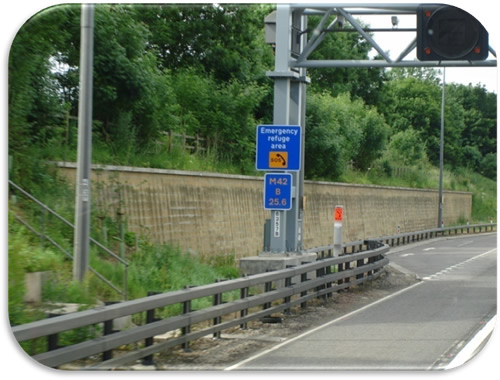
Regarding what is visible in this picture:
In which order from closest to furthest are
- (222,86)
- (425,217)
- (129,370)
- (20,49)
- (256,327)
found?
(129,370)
(20,49)
(256,327)
(222,86)
(425,217)

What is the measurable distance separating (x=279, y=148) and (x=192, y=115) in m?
6.59

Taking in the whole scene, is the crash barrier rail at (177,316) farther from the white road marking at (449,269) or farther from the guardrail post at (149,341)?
the white road marking at (449,269)

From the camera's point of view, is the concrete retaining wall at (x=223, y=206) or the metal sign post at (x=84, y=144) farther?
the concrete retaining wall at (x=223, y=206)

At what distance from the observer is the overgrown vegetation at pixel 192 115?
11.8m

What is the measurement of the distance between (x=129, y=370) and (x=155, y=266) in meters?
8.12

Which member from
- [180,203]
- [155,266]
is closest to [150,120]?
[180,203]

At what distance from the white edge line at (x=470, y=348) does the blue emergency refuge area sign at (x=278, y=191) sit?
13.5ft

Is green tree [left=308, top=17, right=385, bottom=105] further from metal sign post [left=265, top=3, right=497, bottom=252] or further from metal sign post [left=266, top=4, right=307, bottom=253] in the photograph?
metal sign post [left=266, top=4, right=307, bottom=253]

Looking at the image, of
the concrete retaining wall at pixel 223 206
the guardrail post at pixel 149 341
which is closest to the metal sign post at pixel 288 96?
the concrete retaining wall at pixel 223 206

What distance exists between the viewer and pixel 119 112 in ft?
56.9

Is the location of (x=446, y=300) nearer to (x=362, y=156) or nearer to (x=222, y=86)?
(x=362, y=156)

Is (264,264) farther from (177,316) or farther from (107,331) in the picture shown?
(107,331)

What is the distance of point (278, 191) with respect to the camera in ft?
51.5

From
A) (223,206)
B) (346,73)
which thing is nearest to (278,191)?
(223,206)
